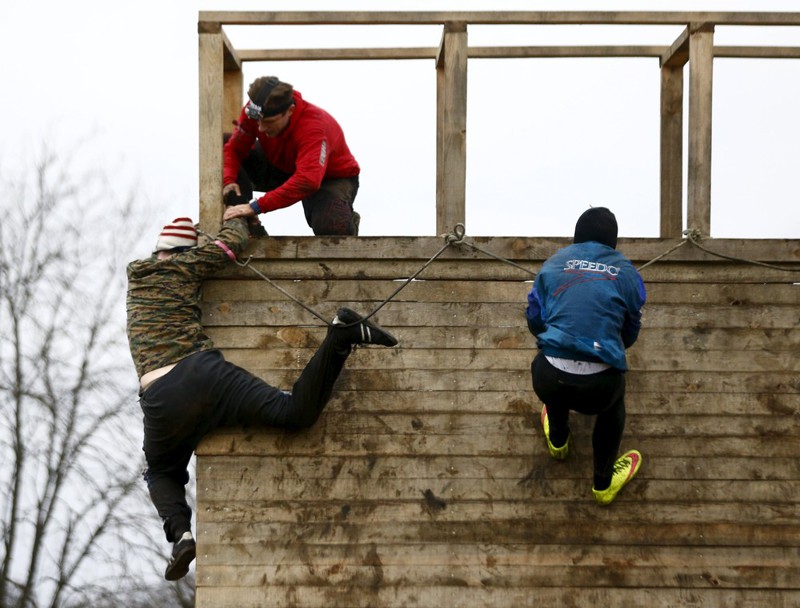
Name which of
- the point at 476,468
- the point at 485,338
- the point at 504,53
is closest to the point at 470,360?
the point at 485,338

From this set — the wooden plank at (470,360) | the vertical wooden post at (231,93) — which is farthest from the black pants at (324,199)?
the wooden plank at (470,360)

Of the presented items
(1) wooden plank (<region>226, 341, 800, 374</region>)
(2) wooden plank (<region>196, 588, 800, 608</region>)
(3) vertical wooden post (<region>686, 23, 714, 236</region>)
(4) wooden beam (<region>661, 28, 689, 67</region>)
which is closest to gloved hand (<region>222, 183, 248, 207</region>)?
(1) wooden plank (<region>226, 341, 800, 374</region>)

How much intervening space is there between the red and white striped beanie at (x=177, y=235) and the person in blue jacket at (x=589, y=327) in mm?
1970

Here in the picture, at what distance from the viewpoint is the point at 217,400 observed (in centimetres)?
712

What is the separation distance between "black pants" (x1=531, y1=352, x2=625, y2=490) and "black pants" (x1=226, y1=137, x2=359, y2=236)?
1.73 meters

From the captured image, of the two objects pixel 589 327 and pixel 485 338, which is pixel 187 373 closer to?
pixel 485 338

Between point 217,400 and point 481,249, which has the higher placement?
point 481,249

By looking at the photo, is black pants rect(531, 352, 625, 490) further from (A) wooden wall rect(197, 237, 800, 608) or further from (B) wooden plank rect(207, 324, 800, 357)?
(B) wooden plank rect(207, 324, 800, 357)

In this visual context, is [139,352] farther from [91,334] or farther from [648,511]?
[91,334]

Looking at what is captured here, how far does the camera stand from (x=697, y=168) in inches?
299

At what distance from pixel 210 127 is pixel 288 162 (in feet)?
2.54

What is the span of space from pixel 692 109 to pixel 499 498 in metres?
2.49

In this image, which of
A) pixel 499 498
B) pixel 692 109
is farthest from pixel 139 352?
pixel 692 109

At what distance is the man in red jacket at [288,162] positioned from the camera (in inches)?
298
